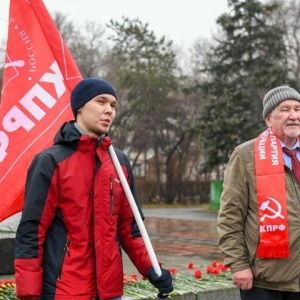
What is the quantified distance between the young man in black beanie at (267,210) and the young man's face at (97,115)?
84cm

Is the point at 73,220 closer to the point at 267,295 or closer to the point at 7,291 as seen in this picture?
the point at 267,295

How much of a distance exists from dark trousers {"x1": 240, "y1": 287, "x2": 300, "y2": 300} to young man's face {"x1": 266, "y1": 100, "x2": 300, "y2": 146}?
83 cm

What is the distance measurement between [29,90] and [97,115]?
151cm

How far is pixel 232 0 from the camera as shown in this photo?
26.5 m

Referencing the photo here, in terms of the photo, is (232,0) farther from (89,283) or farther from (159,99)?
(89,283)

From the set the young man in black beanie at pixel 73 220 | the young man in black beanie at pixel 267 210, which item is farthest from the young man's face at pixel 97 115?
the young man in black beanie at pixel 267 210

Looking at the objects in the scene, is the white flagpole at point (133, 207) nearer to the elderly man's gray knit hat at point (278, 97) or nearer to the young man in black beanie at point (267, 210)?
the young man in black beanie at point (267, 210)

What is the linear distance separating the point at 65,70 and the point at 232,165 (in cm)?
138

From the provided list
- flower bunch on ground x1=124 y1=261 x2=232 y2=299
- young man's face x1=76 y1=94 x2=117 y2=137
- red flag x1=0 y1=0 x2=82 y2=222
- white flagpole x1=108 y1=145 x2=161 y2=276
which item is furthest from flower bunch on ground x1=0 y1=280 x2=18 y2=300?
young man's face x1=76 y1=94 x2=117 y2=137

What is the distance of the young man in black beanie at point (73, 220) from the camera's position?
2.94m

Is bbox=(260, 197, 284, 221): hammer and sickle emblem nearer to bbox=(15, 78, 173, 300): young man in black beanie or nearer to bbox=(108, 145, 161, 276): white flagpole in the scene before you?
bbox=(108, 145, 161, 276): white flagpole

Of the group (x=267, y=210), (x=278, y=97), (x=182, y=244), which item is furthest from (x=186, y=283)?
(x=182, y=244)

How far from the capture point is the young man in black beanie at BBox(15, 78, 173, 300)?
9.64 feet

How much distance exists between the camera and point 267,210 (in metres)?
3.43
